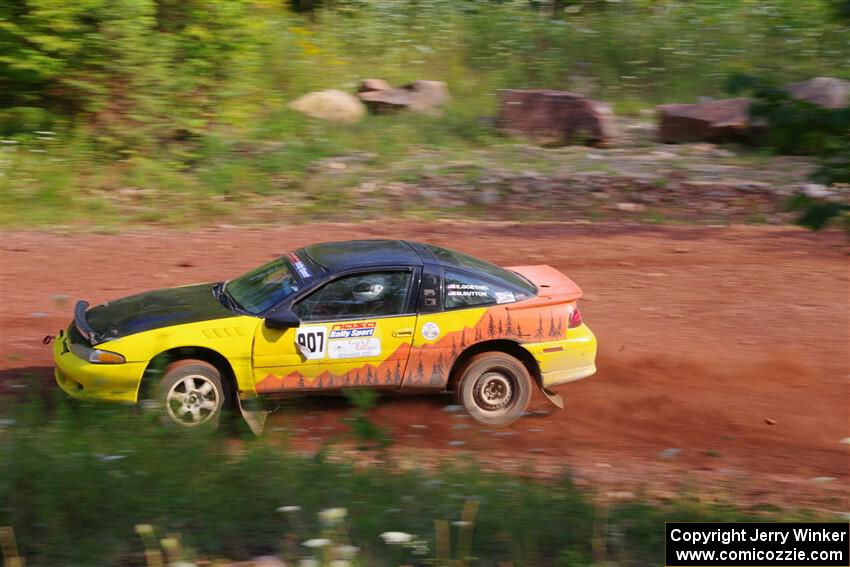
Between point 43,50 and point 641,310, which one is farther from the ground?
point 43,50

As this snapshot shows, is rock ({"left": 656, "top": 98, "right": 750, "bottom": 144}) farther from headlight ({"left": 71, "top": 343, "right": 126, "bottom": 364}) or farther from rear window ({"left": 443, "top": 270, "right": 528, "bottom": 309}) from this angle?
headlight ({"left": 71, "top": 343, "right": 126, "bottom": 364})

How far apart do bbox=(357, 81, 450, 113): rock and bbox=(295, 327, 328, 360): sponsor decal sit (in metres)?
11.5

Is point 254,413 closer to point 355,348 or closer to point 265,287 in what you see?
point 355,348

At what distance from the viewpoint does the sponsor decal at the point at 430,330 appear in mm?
7609

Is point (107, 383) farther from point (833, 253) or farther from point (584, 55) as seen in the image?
point (584, 55)

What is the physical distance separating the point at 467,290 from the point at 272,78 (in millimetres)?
11868

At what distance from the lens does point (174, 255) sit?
11984mm

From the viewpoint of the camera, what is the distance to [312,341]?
7.39 metres

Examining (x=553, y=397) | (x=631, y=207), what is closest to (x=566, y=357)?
(x=553, y=397)

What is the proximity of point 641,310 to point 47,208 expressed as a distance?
8.54 meters

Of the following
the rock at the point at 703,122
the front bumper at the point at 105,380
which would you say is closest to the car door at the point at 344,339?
the front bumper at the point at 105,380

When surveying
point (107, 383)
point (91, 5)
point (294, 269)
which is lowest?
point (107, 383)

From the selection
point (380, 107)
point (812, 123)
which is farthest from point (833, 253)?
point (380, 107)

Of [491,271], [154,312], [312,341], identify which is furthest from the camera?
[491,271]
